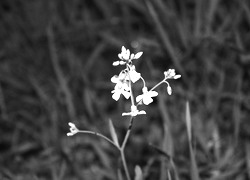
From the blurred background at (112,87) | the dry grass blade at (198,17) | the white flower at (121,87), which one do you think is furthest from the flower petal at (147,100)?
the dry grass blade at (198,17)

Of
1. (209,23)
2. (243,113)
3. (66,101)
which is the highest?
(209,23)

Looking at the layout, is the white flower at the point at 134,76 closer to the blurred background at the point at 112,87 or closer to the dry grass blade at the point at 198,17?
the blurred background at the point at 112,87

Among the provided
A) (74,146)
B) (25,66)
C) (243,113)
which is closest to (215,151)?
(243,113)

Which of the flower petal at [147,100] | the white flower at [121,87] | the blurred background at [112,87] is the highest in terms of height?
the blurred background at [112,87]

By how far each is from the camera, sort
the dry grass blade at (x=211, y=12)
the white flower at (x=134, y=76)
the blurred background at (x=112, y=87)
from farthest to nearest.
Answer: the dry grass blade at (x=211, y=12) < the blurred background at (x=112, y=87) < the white flower at (x=134, y=76)

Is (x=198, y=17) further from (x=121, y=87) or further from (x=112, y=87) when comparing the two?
(x=121, y=87)

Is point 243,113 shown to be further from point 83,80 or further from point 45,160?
point 45,160

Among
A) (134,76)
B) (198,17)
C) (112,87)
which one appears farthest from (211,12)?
(134,76)

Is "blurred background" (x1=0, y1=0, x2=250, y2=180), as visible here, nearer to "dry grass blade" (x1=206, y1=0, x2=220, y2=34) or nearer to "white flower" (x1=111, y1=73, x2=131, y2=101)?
"dry grass blade" (x1=206, y1=0, x2=220, y2=34)

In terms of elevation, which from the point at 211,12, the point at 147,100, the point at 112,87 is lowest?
the point at 147,100
